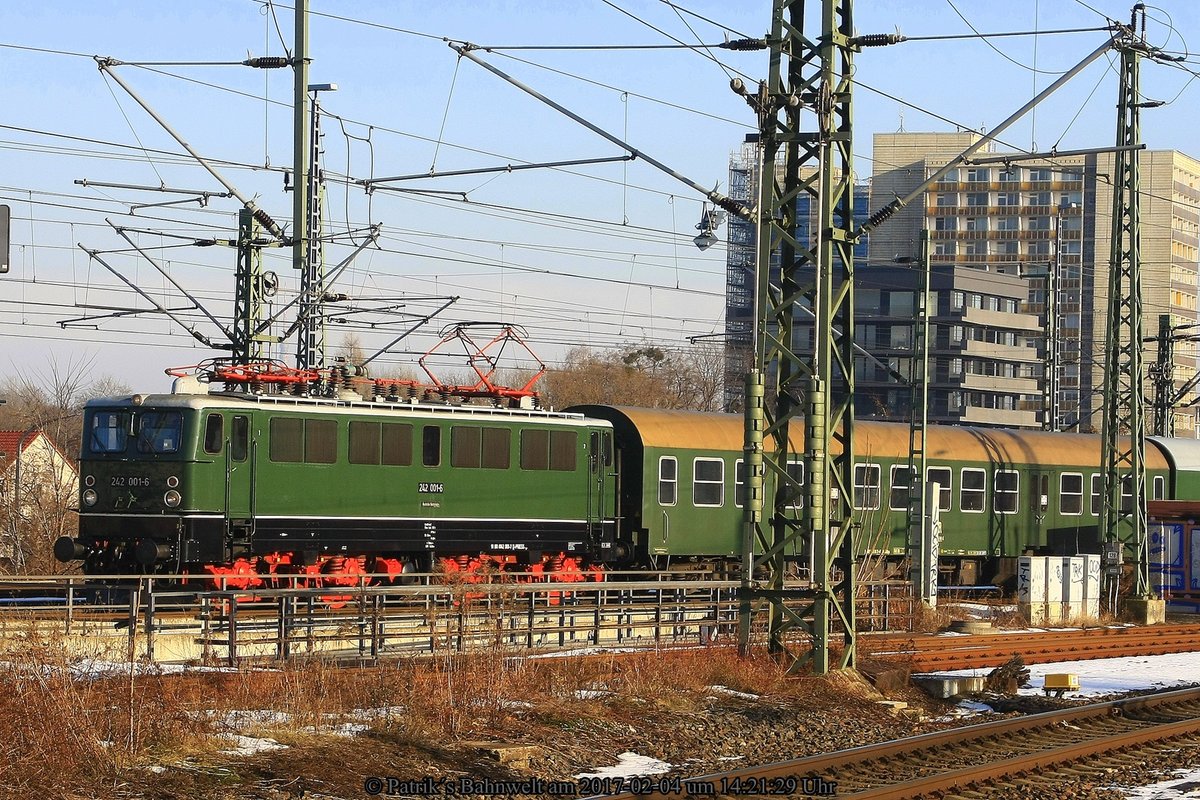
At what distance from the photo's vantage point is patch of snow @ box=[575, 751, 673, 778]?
1298 centimetres

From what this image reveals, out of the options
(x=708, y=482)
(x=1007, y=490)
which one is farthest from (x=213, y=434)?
(x=1007, y=490)

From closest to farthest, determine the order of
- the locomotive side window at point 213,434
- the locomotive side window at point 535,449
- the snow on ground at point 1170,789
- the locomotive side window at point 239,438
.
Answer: the snow on ground at point 1170,789 < the locomotive side window at point 213,434 < the locomotive side window at point 239,438 < the locomotive side window at point 535,449

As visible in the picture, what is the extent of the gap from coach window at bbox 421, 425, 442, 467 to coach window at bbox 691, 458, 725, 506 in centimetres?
584

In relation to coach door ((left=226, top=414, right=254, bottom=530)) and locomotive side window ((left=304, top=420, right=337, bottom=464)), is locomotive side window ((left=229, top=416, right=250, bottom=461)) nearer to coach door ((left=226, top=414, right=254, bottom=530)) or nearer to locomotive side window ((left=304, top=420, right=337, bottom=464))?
coach door ((left=226, top=414, right=254, bottom=530))

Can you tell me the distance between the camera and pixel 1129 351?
1221 inches

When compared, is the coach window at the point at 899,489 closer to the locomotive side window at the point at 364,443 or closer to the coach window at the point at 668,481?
the coach window at the point at 668,481

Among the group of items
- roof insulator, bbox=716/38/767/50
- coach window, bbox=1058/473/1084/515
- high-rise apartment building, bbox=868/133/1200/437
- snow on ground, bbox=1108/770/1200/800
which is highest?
high-rise apartment building, bbox=868/133/1200/437

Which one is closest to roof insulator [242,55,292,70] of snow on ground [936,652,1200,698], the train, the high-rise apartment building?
the train

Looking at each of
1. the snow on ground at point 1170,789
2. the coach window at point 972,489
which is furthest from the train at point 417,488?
the snow on ground at point 1170,789

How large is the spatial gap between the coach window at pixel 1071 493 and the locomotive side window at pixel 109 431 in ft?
74.9

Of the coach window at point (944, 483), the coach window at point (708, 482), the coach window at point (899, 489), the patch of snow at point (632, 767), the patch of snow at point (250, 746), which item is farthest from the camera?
the coach window at point (944, 483)

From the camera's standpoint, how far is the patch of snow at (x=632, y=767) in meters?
13.0

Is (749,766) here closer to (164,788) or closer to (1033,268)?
(164,788)

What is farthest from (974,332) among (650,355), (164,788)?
(164,788)
